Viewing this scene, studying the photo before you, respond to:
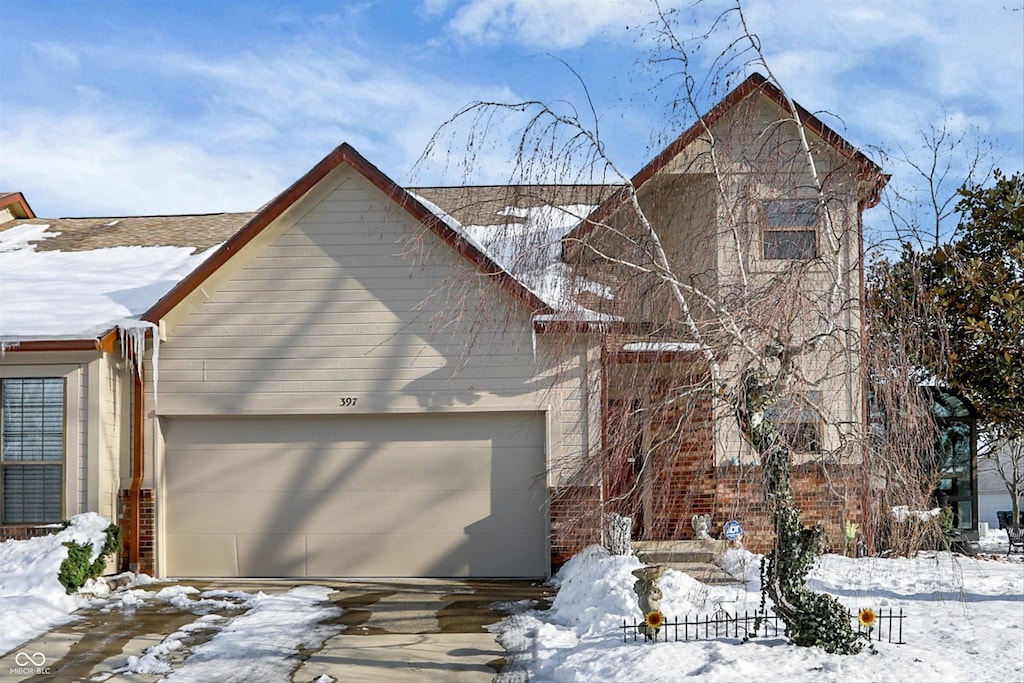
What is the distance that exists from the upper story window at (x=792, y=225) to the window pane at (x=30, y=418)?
8874mm

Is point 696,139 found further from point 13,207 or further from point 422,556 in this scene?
point 13,207

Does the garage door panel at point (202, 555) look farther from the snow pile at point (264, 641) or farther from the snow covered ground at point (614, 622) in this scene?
the snow pile at point (264, 641)

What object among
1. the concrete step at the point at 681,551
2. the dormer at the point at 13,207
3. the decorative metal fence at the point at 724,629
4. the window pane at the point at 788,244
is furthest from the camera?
the dormer at the point at 13,207

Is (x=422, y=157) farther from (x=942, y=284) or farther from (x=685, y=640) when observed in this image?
(x=942, y=284)

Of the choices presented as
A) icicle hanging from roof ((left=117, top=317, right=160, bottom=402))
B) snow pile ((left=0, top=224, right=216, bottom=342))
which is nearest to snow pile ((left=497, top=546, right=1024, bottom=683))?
icicle hanging from roof ((left=117, top=317, right=160, bottom=402))

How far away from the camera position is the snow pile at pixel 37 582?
9.91 m

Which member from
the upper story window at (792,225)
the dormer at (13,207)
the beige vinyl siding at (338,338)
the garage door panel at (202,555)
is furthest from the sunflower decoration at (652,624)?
the dormer at (13,207)

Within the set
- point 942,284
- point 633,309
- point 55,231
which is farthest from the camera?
point 55,231

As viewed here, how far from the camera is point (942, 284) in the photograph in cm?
1398

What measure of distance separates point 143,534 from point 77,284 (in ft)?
12.8

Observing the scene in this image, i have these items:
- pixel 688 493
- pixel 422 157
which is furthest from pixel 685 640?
pixel 422 157

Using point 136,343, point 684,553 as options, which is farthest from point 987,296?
point 136,343

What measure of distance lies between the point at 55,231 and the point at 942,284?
48.1ft

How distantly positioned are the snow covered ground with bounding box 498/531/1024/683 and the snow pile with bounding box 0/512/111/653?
455 cm
